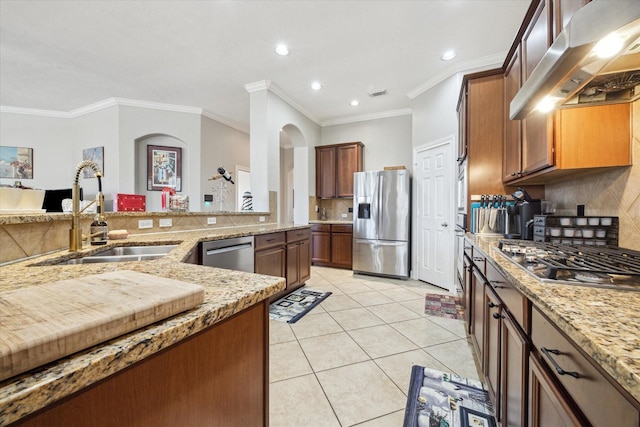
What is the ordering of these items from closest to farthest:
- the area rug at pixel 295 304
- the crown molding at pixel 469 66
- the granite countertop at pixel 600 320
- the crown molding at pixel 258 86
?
the granite countertop at pixel 600 320 < the area rug at pixel 295 304 < the crown molding at pixel 469 66 < the crown molding at pixel 258 86

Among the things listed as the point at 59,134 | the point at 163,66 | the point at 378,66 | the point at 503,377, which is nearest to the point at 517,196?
the point at 503,377

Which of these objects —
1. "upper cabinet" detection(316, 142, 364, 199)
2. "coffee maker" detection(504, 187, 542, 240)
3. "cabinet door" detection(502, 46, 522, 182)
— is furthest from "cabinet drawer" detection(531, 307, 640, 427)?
Answer: "upper cabinet" detection(316, 142, 364, 199)

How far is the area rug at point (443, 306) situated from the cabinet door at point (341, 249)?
154 centimetres

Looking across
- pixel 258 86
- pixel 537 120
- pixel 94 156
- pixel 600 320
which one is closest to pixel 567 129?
pixel 537 120

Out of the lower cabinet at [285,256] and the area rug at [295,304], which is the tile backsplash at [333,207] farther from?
the area rug at [295,304]

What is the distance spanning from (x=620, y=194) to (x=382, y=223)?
2.63 meters

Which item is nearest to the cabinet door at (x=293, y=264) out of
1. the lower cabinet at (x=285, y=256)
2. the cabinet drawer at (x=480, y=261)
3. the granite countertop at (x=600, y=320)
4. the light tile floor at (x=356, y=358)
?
the lower cabinet at (x=285, y=256)

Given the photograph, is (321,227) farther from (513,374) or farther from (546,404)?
(546,404)

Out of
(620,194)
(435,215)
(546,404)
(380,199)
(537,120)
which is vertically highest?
(537,120)

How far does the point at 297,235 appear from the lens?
10.6 feet

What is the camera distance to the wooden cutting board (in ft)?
1.06

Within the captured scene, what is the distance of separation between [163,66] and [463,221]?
4.01 m

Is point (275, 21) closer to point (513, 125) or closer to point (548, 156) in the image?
point (513, 125)

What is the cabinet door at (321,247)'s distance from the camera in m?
4.54
